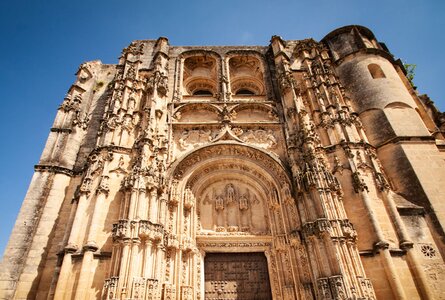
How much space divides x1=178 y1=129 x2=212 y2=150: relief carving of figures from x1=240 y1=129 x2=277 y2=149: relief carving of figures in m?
1.33

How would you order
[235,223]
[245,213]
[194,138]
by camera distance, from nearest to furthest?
[235,223] < [245,213] < [194,138]

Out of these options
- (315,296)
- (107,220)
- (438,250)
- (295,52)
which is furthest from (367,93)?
(107,220)

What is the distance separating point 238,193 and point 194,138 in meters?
2.66

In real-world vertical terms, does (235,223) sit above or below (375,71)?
below

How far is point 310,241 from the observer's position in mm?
7941

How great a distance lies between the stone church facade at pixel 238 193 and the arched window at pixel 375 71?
1.9 inches

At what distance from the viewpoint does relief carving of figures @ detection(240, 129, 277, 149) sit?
35.8 ft

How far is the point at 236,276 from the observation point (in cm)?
868

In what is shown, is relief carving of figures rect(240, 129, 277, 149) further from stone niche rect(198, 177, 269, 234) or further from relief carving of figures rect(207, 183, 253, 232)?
relief carving of figures rect(207, 183, 253, 232)

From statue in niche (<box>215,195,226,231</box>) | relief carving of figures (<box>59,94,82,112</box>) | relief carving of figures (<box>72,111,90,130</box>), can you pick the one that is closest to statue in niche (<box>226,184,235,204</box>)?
statue in niche (<box>215,195,226,231</box>)

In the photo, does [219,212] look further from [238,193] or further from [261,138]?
[261,138]

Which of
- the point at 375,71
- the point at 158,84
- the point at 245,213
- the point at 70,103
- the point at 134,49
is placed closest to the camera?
the point at 245,213

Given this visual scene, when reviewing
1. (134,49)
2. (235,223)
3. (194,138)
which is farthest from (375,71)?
(134,49)

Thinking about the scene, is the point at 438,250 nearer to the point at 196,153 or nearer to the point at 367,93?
the point at 367,93
